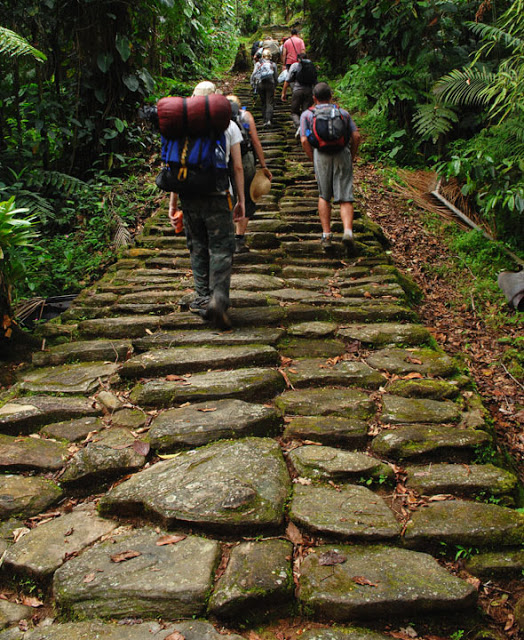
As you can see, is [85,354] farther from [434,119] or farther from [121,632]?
[434,119]

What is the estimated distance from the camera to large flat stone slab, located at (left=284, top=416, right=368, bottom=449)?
9.33 feet

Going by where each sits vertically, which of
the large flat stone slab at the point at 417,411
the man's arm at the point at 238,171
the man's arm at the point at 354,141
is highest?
the man's arm at the point at 354,141

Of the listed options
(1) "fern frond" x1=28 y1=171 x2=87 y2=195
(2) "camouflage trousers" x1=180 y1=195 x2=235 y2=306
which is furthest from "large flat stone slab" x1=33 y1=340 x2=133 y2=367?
(1) "fern frond" x1=28 y1=171 x2=87 y2=195

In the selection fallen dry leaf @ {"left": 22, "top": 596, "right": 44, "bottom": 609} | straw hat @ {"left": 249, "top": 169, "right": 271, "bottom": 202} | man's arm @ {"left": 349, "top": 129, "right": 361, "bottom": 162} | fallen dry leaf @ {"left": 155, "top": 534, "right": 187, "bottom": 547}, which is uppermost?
man's arm @ {"left": 349, "top": 129, "right": 361, "bottom": 162}

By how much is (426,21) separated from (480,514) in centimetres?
954

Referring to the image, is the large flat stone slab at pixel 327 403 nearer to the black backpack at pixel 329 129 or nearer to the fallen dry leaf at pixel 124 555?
the fallen dry leaf at pixel 124 555

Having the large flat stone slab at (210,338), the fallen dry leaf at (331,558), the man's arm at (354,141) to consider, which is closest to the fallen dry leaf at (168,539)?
the fallen dry leaf at (331,558)

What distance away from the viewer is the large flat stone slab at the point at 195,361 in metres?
3.60

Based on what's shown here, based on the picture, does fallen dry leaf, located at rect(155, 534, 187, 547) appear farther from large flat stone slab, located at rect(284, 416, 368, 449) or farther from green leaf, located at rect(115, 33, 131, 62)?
green leaf, located at rect(115, 33, 131, 62)

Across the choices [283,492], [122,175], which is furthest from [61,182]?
[283,492]

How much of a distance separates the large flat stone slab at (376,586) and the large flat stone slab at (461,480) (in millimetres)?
452

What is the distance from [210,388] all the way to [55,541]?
134 centimetres

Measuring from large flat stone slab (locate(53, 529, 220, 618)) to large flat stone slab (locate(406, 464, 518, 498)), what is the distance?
1124 mm

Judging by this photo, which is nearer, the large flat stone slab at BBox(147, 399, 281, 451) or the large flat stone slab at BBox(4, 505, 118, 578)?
the large flat stone slab at BBox(4, 505, 118, 578)
